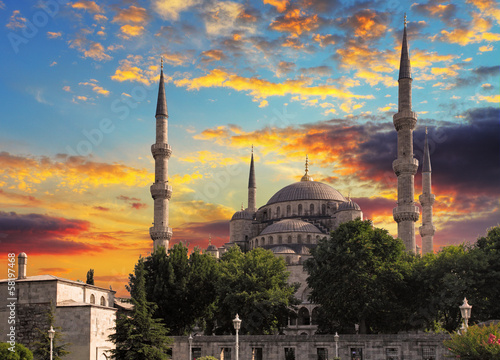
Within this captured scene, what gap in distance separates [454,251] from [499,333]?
24172mm

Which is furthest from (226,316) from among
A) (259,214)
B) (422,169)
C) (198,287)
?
(259,214)

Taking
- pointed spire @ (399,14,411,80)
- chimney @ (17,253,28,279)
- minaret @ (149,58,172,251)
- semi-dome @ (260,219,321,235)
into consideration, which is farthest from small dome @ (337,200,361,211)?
chimney @ (17,253,28,279)

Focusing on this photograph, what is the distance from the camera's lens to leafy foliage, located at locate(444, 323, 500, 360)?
1823 centimetres

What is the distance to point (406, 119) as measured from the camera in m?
53.6

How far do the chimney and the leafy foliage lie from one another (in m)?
29.5

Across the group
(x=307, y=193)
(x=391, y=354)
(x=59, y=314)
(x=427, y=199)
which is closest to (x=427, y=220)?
(x=427, y=199)

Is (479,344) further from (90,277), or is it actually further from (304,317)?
(304,317)

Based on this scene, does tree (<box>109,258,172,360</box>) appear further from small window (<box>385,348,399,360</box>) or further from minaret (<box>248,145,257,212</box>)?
minaret (<box>248,145,257,212</box>)

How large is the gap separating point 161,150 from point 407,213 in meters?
25.2

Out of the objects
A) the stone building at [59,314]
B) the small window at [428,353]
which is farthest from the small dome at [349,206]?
the stone building at [59,314]

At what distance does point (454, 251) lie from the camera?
42.0 meters

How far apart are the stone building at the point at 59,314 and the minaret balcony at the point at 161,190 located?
18587 millimetres

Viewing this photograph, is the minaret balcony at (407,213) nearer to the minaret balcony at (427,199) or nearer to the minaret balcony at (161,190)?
the minaret balcony at (427,199)

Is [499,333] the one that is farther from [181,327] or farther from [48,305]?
[181,327]
